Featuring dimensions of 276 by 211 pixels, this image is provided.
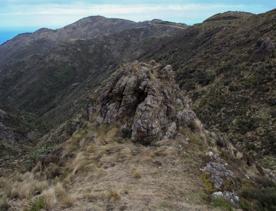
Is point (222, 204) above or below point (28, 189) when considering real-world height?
above

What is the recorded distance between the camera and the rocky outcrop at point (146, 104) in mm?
18094

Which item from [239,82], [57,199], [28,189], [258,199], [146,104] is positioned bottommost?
[239,82]

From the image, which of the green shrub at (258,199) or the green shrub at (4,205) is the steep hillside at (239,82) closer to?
the green shrub at (258,199)

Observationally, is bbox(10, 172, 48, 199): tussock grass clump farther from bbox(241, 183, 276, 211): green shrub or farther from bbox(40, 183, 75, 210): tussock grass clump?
bbox(241, 183, 276, 211): green shrub

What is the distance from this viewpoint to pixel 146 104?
1895 cm

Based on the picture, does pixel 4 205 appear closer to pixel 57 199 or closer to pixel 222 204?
pixel 57 199

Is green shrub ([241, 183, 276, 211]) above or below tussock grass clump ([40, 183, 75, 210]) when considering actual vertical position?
below

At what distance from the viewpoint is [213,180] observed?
1420 centimetres

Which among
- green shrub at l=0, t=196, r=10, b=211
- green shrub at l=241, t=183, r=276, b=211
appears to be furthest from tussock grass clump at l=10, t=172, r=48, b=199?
green shrub at l=241, t=183, r=276, b=211

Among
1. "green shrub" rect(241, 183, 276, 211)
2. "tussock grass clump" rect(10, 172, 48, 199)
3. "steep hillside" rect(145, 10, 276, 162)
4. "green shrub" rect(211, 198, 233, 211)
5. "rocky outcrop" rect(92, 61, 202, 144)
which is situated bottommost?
"steep hillside" rect(145, 10, 276, 162)

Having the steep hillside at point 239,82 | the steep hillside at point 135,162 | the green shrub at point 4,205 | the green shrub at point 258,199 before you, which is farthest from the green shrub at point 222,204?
the steep hillside at point 239,82

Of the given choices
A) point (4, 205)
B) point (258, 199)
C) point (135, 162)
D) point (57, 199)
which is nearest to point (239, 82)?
point (135, 162)

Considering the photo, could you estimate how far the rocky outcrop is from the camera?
18.1 m

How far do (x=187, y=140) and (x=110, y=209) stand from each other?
627 centimetres
